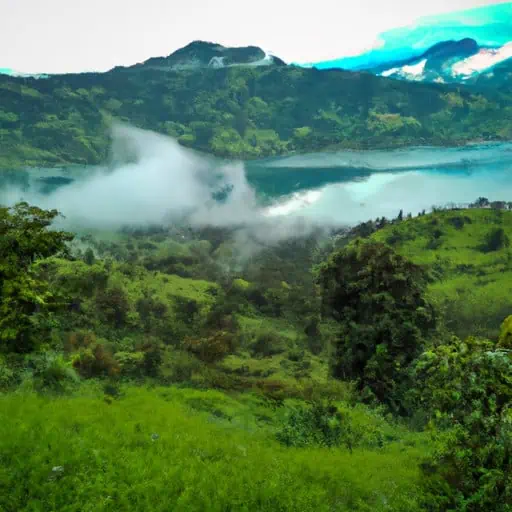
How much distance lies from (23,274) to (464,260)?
10485 cm

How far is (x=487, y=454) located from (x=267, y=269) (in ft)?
428

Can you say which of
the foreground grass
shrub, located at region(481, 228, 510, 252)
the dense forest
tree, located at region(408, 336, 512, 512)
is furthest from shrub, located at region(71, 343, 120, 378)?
shrub, located at region(481, 228, 510, 252)

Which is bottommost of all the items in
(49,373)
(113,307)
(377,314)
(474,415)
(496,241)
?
(496,241)

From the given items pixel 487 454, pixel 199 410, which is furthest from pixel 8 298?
pixel 487 454

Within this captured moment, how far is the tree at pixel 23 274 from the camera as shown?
18.1 meters

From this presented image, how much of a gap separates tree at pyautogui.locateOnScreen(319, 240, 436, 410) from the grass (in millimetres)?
38161

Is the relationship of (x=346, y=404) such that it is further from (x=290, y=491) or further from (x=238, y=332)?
(x=238, y=332)

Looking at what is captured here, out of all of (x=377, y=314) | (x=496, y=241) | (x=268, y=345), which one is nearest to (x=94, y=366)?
(x=377, y=314)

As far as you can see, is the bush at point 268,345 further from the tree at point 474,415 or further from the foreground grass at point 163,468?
the tree at point 474,415

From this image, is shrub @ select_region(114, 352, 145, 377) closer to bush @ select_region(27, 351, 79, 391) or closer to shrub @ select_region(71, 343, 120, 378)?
shrub @ select_region(71, 343, 120, 378)

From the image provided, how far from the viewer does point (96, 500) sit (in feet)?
34.2

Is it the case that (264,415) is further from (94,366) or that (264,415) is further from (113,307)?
(113,307)

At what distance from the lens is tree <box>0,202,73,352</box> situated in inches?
712

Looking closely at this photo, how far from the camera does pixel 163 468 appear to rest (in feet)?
38.1
